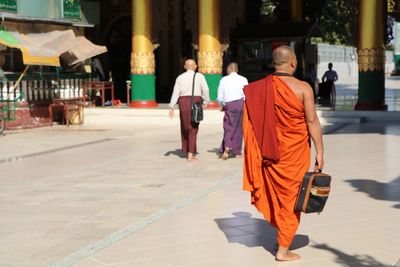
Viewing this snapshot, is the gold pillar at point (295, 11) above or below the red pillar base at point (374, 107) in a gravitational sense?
above

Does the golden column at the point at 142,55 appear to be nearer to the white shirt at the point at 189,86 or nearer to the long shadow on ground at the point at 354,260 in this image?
the white shirt at the point at 189,86

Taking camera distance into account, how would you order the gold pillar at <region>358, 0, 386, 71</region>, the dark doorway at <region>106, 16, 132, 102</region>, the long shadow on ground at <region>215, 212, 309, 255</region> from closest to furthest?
the long shadow on ground at <region>215, 212, 309, 255</region>
the gold pillar at <region>358, 0, 386, 71</region>
the dark doorway at <region>106, 16, 132, 102</region>

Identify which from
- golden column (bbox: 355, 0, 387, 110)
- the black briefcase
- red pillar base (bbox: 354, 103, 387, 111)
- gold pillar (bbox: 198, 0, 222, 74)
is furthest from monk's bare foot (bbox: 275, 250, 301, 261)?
gold pillar (bbox: 198, 0, 222, 74)

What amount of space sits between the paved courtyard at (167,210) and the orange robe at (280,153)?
15.1 inches

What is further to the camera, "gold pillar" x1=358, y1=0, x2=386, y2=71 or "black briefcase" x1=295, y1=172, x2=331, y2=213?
"gold pillar" x1=358, y1=0, x2=386, y2=71

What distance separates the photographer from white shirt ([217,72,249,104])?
452 inches

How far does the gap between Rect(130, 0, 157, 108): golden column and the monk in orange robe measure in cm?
1520

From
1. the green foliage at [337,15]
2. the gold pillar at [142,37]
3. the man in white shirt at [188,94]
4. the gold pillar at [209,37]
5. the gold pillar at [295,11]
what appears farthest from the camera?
the gold pillar at [295,11]

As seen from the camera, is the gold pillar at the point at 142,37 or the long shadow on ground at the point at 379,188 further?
the gold pillar at the point at 142,37

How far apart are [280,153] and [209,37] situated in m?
14.5

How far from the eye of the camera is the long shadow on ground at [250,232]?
20.2 feet

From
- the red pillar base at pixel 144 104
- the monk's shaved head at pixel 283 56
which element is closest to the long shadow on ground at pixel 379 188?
the monk's shaved head at pixel 283 56

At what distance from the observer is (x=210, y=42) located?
65.3ft

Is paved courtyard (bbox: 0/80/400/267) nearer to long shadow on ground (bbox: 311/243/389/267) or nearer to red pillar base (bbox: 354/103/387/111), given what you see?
long shadow on ground (bbox: 311/243/389/267)
